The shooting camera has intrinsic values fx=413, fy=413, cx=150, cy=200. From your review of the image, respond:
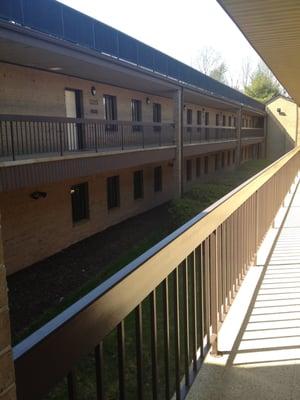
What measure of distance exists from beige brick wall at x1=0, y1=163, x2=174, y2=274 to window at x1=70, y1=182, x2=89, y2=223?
0.23 metres

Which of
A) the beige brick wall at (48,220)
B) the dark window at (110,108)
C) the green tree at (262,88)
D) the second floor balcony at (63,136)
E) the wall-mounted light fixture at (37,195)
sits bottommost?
the beige brick wall at (48,220)

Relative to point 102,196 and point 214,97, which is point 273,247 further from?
point 214,97

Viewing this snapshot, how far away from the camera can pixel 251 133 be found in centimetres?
4088

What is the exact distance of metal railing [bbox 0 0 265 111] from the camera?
10.2 meters

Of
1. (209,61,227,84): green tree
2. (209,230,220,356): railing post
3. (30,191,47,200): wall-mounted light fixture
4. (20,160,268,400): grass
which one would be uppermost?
(209,61,227,84): green tree

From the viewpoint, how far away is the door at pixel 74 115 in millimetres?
14084

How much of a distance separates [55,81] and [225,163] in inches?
1023

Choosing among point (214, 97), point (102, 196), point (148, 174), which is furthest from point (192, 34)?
point (102, 196)

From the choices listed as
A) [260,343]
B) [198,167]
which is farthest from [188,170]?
[260,343]

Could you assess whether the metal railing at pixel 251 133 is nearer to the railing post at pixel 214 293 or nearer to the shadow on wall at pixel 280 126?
the shadow on wall at pixel 280 126

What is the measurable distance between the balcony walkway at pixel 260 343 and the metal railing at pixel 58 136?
6388 mm

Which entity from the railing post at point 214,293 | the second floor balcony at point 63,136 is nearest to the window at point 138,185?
the second floor balcony at point 63,136

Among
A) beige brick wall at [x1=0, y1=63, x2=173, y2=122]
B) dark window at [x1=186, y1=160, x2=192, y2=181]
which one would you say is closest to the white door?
beige brick wall at [x1=0, y1=63, x2=173, y2=122]

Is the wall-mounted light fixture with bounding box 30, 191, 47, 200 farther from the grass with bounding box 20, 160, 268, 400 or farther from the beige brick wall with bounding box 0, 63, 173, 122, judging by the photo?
the grass with bounding box 20, 160, 268, 400
